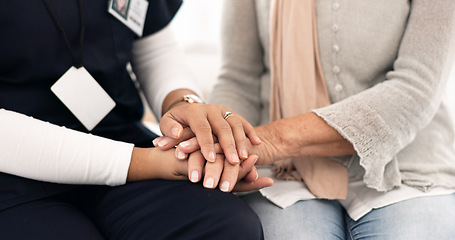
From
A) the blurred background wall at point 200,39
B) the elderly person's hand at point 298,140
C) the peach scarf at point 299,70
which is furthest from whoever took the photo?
the blurred background wall at point 200,39

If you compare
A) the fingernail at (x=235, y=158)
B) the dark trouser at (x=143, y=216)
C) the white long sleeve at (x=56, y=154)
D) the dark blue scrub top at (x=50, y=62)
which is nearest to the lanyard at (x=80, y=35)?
the dark blue scrub top at (x=50, y=62)

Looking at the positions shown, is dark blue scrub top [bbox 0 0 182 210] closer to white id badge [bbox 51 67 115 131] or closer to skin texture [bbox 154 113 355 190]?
white id badge [bbox 51 67 115 131]

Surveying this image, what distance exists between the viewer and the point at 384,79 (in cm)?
102

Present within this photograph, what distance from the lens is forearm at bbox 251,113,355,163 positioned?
904mm

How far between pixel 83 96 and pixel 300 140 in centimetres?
48

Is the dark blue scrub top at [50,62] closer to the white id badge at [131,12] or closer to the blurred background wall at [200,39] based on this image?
the white id badge at [131,12]

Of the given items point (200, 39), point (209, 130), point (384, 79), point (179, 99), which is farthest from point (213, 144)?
point (200, 39)

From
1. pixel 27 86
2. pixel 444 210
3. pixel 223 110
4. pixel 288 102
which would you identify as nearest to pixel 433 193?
pixel 444 210

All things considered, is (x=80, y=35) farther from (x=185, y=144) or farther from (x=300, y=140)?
(x=300, y=140)

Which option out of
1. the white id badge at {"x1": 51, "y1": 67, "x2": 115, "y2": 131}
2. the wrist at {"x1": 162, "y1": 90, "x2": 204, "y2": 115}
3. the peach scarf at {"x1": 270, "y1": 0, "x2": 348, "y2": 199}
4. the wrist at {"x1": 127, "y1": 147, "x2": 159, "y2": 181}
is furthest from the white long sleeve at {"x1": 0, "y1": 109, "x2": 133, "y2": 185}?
the peach scarf at {"x1": 270, "y1": 0, "x2": 348, "y2": 199}

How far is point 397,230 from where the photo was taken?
85cm

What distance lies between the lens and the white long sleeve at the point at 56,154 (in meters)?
0.75

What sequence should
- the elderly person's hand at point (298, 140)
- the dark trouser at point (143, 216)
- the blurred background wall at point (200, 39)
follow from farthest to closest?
the blurred background wall at point (200, 39) < the elderly person's hand at point (298, 140) < the dark trouser at point (143, 216)

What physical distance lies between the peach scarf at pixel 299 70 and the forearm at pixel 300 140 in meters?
0.08
